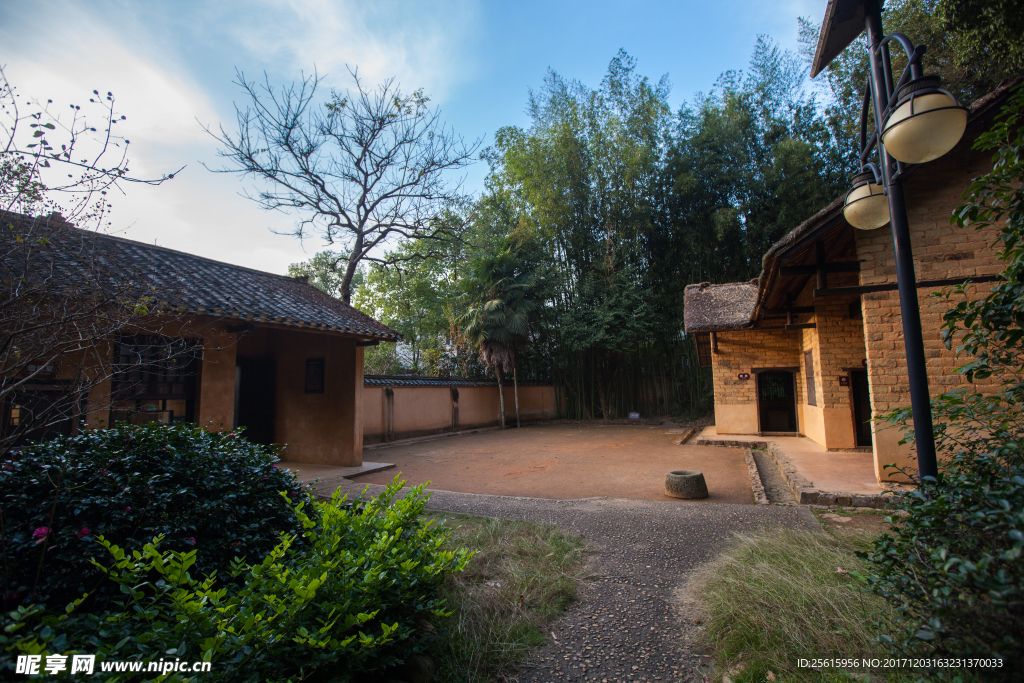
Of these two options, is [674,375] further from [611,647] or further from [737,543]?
[611,647]

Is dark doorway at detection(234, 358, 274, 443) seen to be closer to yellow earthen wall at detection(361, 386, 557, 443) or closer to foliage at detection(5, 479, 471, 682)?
yellow earthen wall at detection(361, 386, 557, 443)

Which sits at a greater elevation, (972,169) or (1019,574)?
(972,169)

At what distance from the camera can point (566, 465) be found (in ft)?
28.9

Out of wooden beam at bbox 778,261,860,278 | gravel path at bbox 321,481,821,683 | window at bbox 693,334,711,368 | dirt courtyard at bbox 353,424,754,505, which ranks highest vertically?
wooden beam at bbox 778,261,860,278

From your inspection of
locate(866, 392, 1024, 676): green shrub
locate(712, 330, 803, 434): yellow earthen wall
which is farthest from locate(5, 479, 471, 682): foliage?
locate(712, 330, 803, 434): yellow earthen wall

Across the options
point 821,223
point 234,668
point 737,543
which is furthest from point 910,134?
point 234,668

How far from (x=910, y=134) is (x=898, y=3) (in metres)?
10.3

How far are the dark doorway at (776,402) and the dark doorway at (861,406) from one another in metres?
2.60

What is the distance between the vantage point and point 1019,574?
117cm

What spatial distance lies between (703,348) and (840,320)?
4889 millimetres

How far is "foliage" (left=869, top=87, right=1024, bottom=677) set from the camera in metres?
1.22

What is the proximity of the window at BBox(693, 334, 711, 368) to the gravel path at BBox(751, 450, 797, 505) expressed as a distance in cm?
416

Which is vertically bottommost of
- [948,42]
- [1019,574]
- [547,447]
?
[547,447]

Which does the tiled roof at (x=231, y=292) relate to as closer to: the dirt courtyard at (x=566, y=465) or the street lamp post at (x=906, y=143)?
the dirt courtyard at (x=566, y=465)
